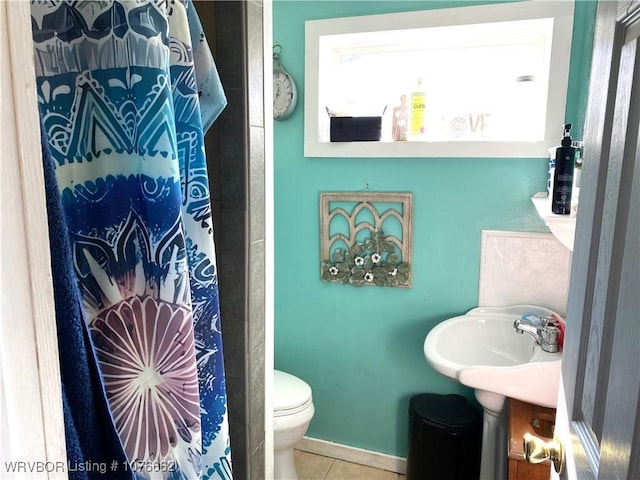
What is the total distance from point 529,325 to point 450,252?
1.60 feet

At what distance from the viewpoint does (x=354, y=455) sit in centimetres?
236

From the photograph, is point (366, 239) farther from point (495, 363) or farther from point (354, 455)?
point (354, 455)

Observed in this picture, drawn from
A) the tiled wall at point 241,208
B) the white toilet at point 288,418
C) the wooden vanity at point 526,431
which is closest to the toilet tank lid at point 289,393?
the white toilet at point 288,418

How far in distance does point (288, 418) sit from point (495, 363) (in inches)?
34.7

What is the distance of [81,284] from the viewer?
72 centimetres

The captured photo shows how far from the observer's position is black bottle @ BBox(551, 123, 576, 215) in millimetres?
1279

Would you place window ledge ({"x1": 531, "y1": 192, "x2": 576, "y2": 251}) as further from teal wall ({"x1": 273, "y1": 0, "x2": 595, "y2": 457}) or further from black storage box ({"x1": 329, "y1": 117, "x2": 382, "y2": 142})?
black storage box ({"x1": 329, "y1": 117, "x2": 382, "y2": 142})

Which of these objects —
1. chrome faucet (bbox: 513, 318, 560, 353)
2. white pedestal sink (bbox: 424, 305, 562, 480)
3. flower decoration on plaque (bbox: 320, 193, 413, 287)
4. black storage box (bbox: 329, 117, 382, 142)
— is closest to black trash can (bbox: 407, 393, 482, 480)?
white pedestal sink (bbox: 424, 305, 562, 480)

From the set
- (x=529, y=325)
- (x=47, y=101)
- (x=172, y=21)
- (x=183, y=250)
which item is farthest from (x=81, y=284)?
(x=529, y=325)

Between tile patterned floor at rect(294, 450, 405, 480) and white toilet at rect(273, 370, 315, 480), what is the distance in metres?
0.23

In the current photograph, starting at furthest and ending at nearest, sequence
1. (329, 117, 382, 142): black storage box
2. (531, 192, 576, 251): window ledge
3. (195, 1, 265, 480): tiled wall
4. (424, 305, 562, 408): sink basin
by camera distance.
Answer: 1. (329, 117, 382, 142): black storage box
2. (424, 305, 562, 408): sink basin
3. (531, 192, 576, 251): window ledge
4. (195, 1, 265, 480): tiled wall

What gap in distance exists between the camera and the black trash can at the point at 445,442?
186 centimetres

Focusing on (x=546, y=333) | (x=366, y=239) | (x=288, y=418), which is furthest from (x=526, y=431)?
(x=366, y=239)

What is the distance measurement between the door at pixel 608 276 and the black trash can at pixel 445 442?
1.16 metres
